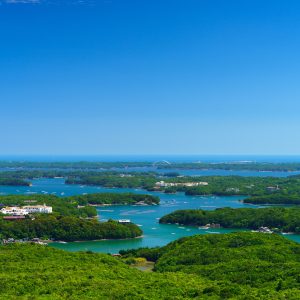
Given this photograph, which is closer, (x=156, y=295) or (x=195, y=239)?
(x=156, y=295)

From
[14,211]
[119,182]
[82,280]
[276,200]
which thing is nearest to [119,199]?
[14,211]

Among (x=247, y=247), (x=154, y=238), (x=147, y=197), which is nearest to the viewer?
(x=247, y=247)

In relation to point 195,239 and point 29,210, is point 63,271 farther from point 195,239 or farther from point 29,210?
point 29,210

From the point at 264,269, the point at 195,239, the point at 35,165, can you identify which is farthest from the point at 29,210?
the point at 35,165

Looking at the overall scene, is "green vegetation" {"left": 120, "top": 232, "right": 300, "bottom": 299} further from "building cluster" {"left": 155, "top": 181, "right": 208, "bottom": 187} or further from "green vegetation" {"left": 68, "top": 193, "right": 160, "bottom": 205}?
"building cluster" {"left": 155, "top": 181, "right": 208, "bottom": 187}

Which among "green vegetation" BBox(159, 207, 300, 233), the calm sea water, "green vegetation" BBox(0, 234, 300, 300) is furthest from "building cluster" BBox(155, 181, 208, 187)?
"green vegetation" BBox(0, 234, 300, 300)

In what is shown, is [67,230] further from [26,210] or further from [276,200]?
[276,200]

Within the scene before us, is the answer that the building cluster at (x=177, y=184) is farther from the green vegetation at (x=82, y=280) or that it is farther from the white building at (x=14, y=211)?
the green vegetation at (x=82, y=280)
